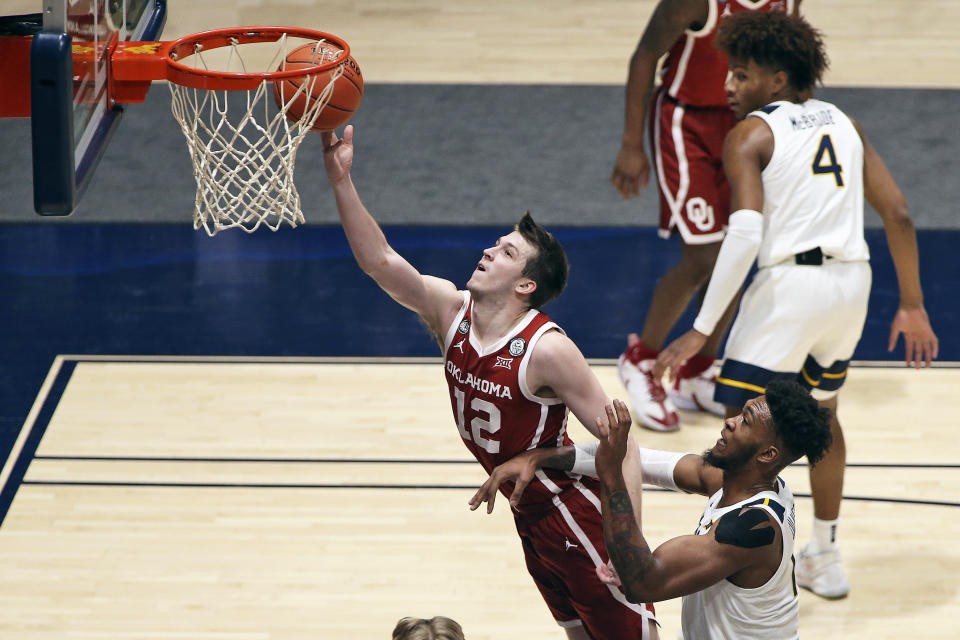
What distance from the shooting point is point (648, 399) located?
5.99 metres

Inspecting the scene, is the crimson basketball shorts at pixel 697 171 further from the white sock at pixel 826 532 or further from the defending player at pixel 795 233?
the white sock at pixel 826 532

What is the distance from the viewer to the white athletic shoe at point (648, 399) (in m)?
5.94

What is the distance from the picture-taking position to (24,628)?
4539 millimetres

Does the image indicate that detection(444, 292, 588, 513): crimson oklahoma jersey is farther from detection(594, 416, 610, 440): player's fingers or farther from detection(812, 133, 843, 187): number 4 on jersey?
detection(812, 133, 843, 187): number 4 on jersey

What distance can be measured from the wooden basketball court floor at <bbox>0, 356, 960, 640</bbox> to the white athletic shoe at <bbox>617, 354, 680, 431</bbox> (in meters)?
0.09

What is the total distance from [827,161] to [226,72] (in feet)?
6.96

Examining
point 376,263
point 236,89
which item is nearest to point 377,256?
point 376,263

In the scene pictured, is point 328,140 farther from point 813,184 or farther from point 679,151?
point 679,151

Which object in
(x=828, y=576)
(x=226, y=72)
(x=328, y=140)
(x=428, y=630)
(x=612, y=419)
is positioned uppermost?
(x=226, y=72)

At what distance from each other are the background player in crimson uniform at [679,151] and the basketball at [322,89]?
2455mm

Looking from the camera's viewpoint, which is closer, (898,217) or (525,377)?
(525,377)

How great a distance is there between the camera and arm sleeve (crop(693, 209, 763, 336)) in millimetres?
4527

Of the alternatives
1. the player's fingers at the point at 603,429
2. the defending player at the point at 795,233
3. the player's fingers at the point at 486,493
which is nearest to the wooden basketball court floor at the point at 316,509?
the defending player at the point at 795,233

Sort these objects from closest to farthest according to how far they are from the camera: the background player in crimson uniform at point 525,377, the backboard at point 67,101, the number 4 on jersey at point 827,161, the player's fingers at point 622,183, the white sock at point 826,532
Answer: the backboard at point 67,101, the background player in crimson uniform at point 525,377, the number 4 on jersey at point 827,161, the white sock at point 826,532, the player's fingers at point 622,183
